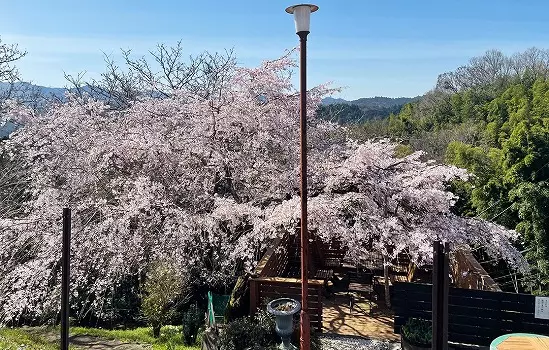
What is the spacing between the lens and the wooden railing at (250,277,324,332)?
7008 millimetres

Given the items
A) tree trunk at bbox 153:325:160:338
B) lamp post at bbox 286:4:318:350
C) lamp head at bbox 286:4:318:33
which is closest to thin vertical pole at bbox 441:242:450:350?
lamp post at bbox 286:4:318:350

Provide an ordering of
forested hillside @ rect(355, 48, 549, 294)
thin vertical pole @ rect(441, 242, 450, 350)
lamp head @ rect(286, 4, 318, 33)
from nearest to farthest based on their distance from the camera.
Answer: thin vertical pole @ rect(441, 242, 450, 350)
lamp head @ rect(286, 4, 318, 33)
forested hillside @ rect(355, 48, 549, 294)

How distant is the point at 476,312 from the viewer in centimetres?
650

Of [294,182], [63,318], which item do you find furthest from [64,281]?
[294,182]

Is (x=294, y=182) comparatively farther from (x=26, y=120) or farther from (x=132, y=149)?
(x=26, y=120)

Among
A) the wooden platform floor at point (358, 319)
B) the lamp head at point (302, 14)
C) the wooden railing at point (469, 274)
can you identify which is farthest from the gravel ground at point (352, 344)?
the lamp head at point (302, 14)

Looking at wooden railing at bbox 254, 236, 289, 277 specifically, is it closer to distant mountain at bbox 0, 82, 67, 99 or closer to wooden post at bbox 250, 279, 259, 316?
wooden post at bbox 250, 279, 259, 316

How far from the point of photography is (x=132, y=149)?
9125 millimetres

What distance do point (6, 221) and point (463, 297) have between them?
866 cm

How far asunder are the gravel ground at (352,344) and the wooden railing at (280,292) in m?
0.30

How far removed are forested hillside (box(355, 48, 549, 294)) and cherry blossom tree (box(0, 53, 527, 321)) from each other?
5294mm

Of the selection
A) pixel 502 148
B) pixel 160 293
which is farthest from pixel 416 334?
pixel 502 148

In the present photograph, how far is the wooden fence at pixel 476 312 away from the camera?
6.23 m

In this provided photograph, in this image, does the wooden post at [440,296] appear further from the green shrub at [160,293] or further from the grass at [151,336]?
the green shrub at [160,293]
